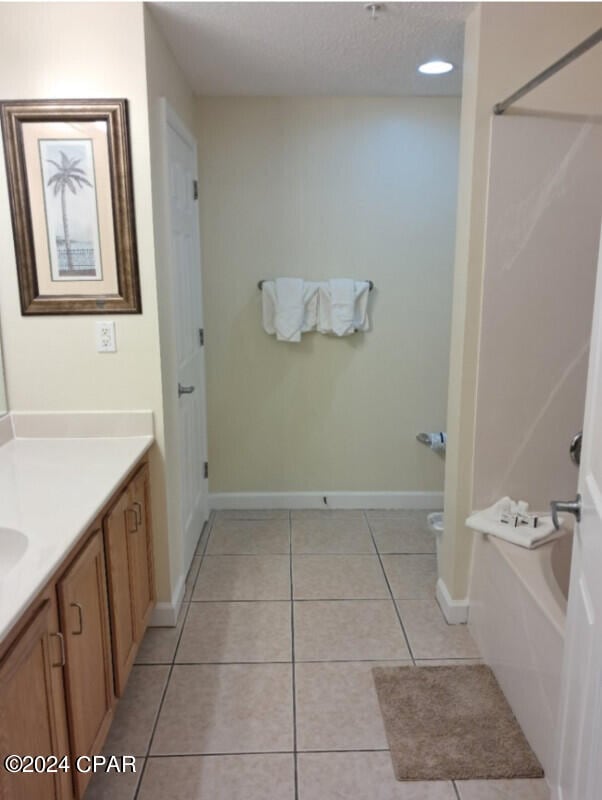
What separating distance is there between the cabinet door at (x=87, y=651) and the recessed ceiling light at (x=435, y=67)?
2433mm

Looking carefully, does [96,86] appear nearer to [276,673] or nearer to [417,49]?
[417,49]

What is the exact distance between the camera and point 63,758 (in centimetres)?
146

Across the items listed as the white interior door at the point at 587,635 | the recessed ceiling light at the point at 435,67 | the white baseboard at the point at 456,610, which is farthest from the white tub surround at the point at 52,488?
the recessed ceiling light at the point at 435,67

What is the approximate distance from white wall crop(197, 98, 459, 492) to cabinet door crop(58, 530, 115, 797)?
195 cm

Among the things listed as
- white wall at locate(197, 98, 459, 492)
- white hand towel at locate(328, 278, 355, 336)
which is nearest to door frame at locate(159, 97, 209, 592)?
white wall at locate(197, 98, 459, 492)

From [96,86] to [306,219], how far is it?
1.52 meters

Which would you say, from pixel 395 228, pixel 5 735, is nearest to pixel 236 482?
pixel 395 228

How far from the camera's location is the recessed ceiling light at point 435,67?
9.06 ft

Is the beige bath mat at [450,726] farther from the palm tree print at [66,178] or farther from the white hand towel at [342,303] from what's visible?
the palm tree print at [66,178]

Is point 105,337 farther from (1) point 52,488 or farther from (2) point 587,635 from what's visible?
(2) point 587,635

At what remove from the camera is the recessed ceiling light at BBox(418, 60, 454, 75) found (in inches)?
109

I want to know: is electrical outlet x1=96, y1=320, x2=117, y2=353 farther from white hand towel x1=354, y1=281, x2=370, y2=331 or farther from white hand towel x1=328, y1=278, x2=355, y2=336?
white hand towel x1=354, y1=281, x2=370, y2=331

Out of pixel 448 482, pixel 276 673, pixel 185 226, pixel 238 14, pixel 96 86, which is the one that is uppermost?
pixel 238 14

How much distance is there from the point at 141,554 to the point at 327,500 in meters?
1.68
